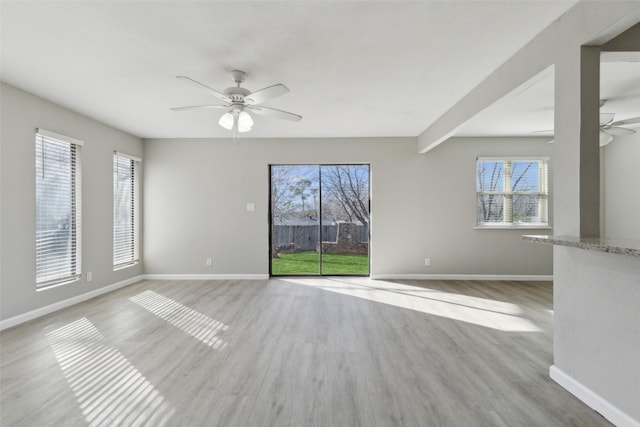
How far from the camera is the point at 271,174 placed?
5984mm

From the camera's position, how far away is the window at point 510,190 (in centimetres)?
576

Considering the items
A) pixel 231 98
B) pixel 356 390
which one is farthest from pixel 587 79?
pixel 231 98

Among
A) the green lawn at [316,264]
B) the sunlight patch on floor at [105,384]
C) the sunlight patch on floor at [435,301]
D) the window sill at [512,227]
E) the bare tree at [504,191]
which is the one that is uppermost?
the bare tree at [504,191]

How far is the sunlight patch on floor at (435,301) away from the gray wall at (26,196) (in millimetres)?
3023

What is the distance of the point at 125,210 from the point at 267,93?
3.88 m

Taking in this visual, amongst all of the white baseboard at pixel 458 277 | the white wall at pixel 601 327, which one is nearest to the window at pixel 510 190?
the white baseboard at pixel 458 277

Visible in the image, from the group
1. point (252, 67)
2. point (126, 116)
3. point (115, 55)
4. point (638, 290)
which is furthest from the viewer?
point (126, 116)

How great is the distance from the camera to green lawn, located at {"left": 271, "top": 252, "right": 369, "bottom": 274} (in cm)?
617

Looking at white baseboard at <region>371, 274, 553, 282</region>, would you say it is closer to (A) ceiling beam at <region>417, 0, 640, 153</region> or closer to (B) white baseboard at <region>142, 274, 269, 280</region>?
(B) white baseboard at <region>142, 274, 269, 280</region>

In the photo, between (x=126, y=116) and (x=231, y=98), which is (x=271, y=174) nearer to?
(x=126, y=116)

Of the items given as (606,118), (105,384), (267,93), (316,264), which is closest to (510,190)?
(606,118)

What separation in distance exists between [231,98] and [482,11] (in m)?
2.09

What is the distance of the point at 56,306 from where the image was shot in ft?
12.9

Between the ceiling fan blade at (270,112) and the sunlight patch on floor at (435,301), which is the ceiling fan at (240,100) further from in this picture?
the sunlight patch on floor at (435,301)
